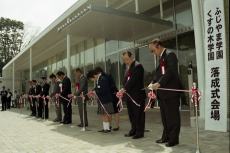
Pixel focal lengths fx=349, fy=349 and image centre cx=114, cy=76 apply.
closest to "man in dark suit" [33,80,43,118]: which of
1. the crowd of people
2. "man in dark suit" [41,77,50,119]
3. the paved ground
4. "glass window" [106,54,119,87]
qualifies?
"man in dark suit" [41,77,50,119]

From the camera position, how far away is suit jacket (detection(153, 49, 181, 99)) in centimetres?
586

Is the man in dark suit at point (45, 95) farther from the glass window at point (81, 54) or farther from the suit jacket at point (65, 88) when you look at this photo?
the glass window at point (81, 54)

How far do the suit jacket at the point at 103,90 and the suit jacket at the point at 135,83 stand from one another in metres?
1.17

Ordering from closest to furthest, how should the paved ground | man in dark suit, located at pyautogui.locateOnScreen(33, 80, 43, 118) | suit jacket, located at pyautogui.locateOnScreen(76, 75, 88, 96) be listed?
the paved ground
suit jacket, located at pyautogui.locateOnScreen(76, 75, 88, 96)
man in dark suit, located at pyautogui.locateOnScreen(33, 80, 43, 118)

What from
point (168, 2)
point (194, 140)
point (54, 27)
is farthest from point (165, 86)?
point (54, 27)

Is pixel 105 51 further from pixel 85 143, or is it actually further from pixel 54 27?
pixel 85 143

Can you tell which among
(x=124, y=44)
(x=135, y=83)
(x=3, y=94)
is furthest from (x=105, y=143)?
(x=3, y=94)

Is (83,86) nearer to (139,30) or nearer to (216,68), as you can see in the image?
(216,68)

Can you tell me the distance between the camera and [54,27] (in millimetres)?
16578

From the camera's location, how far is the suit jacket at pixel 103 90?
8.29m

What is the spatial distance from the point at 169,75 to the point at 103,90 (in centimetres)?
272

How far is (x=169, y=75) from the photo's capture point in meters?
5.86

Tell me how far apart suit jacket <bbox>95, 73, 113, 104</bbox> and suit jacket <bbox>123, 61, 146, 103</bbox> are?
1.17 m

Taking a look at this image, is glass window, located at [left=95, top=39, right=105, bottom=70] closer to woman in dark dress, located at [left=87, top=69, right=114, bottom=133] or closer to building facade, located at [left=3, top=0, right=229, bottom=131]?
building facade, located at [left=3, top=0, right=229, bottom=131]
